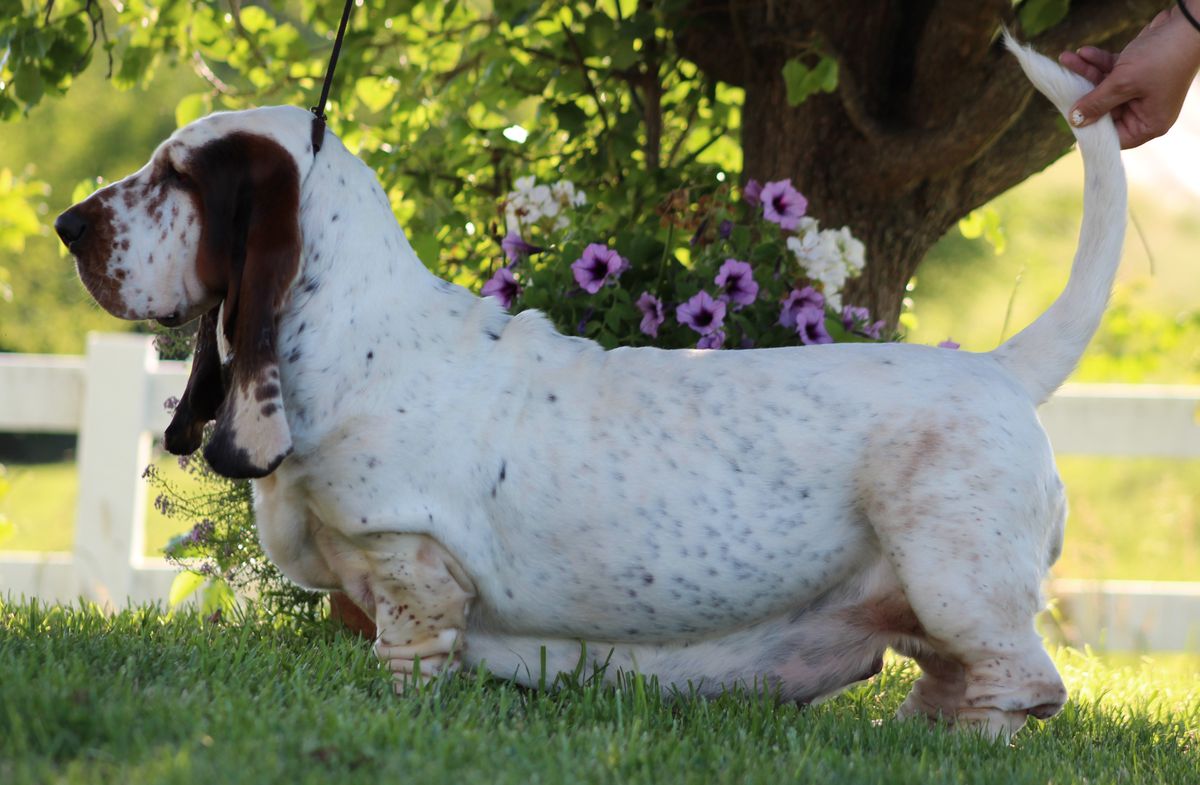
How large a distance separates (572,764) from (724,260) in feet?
5.77

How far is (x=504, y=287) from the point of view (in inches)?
135

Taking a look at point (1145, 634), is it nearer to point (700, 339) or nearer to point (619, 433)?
point (700, 339)

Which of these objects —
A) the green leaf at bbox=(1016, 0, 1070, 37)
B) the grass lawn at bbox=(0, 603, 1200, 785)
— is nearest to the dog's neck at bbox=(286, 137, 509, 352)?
the grass lawn at bbox=(0, 603, 1200, 785)

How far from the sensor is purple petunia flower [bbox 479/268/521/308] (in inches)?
135

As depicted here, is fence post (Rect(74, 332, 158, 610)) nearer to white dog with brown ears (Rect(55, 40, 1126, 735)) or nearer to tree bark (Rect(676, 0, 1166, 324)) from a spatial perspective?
tree bark (Rect(676, 0, 1166, 324))

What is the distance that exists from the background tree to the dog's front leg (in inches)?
52.6

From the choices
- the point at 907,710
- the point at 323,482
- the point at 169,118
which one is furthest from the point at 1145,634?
the point at 169,118

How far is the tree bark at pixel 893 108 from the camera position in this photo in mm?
3729

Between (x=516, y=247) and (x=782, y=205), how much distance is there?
28.9 inches

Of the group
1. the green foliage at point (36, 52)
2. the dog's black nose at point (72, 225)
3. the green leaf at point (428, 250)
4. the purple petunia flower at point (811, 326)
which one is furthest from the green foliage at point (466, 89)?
the dog's black nose at point (72, 225)

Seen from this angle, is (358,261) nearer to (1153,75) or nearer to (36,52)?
(36,52)

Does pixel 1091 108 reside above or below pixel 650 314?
above

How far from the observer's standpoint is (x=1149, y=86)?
2877mm

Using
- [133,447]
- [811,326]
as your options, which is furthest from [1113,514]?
[811,326]
